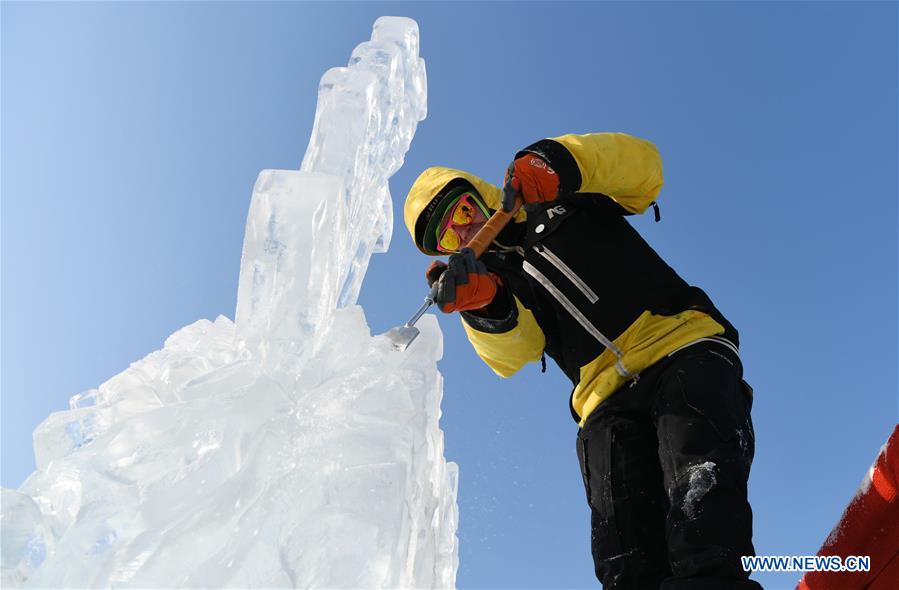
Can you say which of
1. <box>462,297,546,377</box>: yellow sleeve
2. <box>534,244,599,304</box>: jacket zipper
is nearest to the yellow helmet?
<box>534,244,599,304</box>: jacket zipper

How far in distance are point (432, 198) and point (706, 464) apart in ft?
6.19

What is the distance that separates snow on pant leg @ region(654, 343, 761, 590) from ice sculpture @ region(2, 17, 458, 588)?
33.0 inches

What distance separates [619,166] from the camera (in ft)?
11.3

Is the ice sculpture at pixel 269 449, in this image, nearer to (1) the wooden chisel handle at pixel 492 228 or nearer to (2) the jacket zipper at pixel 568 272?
(1) the wooden chisel handle at pixel 492 228

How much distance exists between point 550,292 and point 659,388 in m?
0.73

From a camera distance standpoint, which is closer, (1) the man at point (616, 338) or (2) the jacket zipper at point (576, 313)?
(1) the man at point (616, 338)

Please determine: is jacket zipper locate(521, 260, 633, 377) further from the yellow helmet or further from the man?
the yellow helmet

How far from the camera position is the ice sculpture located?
1649mm

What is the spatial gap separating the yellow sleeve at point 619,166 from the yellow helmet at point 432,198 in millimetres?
435

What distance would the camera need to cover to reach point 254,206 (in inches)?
82.8

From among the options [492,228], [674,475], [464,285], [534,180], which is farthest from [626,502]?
[534,180]

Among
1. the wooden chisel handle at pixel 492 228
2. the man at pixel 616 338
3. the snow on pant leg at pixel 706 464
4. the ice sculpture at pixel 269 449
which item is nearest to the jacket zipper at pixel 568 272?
the man at pixel 616 338

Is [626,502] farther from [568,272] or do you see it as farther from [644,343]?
[568,272]

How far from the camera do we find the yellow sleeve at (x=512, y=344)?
11.4ft
